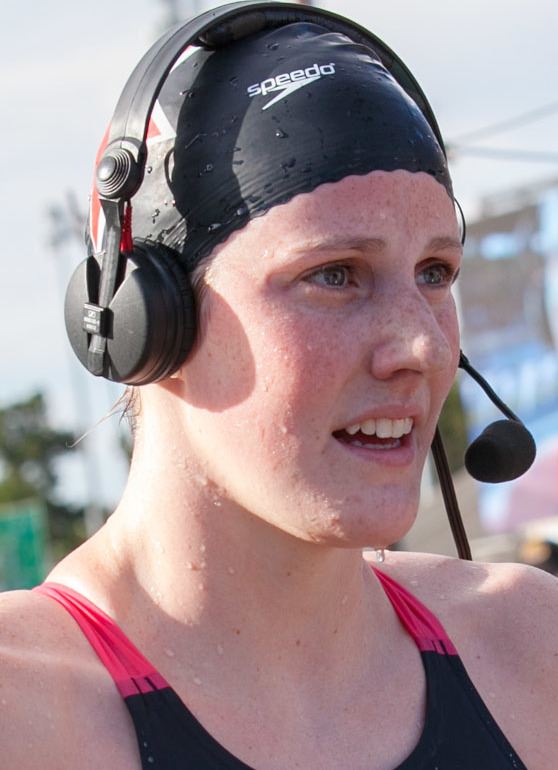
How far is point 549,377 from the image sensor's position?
16.5 metres

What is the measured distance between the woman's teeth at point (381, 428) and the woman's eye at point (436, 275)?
29cm

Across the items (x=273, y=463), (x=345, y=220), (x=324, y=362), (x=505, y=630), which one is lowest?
(x=505, y=630)

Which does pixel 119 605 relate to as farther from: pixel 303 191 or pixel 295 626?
pixel 303 191

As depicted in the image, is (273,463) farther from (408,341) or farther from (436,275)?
(436,275)

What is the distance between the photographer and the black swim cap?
202 cm

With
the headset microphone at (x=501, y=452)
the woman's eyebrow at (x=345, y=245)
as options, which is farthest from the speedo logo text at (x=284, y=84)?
the headset microphone at (x=501, y=452)

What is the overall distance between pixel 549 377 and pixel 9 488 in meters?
45.6

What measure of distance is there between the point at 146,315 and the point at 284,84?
520mm

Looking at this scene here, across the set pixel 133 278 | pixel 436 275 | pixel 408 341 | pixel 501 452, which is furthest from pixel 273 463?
pixel 501 452

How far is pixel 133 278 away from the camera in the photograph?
1999 mm

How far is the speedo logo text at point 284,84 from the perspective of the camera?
208cm

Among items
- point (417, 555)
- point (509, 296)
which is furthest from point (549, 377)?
point (417, 555)

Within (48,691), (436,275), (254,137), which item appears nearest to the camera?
(48,691)

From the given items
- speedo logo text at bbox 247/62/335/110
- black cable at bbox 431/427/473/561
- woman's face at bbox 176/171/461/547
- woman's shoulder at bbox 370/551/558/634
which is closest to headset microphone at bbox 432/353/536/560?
black cable at bbox 431/427/473/561
